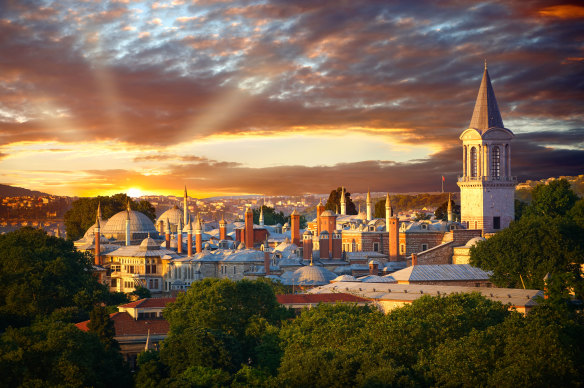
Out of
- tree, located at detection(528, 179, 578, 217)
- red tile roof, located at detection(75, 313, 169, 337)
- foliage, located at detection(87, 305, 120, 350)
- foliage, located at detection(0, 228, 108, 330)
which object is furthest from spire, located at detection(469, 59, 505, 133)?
foliage, located at detection(87, 305, 120, 350)

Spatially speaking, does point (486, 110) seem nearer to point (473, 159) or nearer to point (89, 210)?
point (473, 159)

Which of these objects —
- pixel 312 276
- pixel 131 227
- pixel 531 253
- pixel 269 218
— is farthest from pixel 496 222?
pixel 269 218

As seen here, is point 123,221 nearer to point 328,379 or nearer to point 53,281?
point 53,281

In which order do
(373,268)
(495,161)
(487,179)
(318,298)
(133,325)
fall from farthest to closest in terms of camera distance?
(495,161) < (487,179) < (373,268) < (318,298) < (133,325)

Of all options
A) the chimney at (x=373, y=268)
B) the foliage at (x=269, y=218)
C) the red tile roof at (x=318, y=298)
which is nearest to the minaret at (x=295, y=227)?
the chimney at (x=373, y=268)

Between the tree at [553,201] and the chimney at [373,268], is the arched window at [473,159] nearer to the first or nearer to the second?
the tree at [553,201]

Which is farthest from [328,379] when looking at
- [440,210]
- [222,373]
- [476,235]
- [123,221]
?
[440,210]
